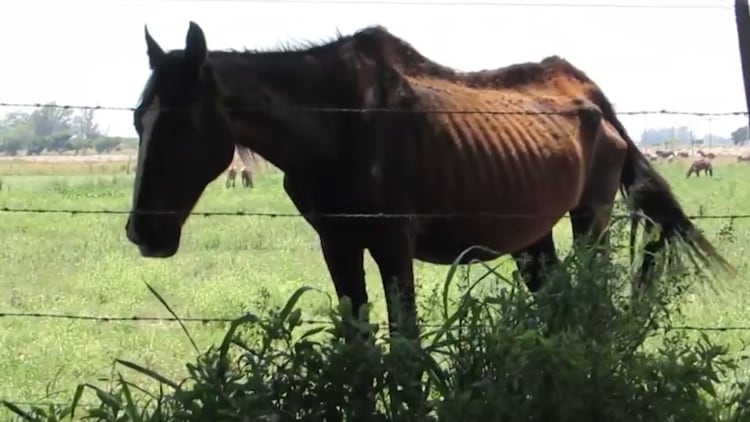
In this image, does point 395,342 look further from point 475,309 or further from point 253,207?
point 253,207

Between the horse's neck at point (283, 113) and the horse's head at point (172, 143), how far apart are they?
21 cm

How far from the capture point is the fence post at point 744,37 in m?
4.26

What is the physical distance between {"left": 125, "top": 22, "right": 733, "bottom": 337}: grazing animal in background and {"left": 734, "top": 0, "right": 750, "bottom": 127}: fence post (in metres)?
0.65

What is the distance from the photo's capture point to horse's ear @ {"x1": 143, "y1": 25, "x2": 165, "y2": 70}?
4043mm

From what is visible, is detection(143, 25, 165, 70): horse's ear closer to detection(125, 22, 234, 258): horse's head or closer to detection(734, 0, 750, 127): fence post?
detection(125, 22, 234, 258): horse's head

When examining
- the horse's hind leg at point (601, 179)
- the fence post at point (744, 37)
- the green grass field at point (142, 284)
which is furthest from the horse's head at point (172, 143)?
the horse's hind leg at point (601, 179)

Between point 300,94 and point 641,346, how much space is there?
5.84 feet

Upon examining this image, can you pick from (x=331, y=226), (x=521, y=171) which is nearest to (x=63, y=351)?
(x=331, y=226)

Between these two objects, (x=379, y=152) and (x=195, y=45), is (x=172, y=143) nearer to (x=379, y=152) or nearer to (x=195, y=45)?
(x=195, y=45)

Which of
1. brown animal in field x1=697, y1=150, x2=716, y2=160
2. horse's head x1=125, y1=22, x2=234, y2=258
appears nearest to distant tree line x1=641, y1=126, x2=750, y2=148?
horse's head x1=125, y1=22, x2=234, y2=258

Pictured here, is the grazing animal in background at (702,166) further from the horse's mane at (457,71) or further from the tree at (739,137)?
the horse's mane at (457,71)

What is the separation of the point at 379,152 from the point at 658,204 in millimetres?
2239

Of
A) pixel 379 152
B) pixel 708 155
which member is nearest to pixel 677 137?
pixel 379 152

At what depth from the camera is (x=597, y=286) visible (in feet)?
10.6
